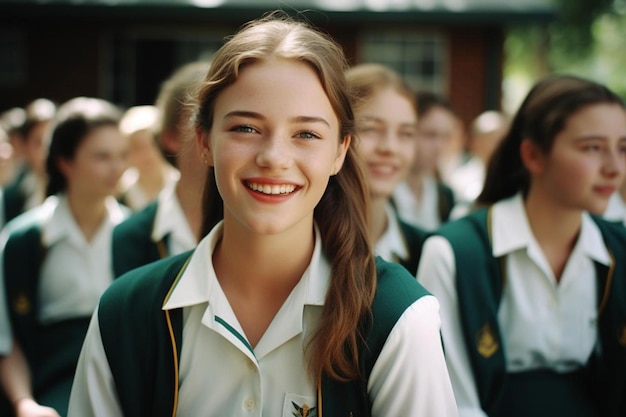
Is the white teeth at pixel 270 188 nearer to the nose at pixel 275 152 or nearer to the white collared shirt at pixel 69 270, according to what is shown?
the nose at pixel 275 152

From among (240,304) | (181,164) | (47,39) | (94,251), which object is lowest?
(94,251)

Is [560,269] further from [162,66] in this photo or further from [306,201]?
[162,66]

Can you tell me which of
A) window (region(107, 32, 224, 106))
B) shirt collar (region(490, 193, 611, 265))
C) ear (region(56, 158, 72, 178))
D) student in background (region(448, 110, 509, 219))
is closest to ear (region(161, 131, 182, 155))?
ear (region(56, 158, 72, 178))

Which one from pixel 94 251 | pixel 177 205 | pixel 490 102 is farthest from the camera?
pixel 490 102

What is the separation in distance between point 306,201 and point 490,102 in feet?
31.8

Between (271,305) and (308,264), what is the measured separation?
16cm

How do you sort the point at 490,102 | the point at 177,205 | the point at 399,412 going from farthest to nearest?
the point at 490,102 → the point at 177,205 → the point at 399,412

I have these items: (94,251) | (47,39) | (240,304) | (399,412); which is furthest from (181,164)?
(47,39)

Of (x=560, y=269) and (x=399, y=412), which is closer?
(x=399, y=412)

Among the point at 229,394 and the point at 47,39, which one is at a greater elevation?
the point at 47,39

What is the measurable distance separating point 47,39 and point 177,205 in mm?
9755

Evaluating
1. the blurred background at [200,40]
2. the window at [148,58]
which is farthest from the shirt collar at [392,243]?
the window at [148,58]

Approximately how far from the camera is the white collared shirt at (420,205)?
480 cm

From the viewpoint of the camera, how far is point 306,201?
1.97m
